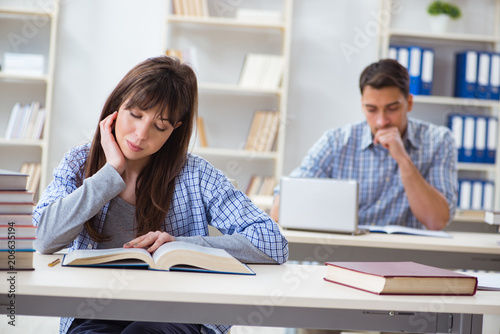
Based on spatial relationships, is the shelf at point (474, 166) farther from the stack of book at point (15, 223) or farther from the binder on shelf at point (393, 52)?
the stack of book at point (15, 223)

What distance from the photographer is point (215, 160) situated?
427cm

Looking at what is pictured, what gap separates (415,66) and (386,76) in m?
1.60

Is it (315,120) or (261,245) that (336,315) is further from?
(315,120)

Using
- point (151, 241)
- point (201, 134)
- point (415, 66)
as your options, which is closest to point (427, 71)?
point (415, 66)

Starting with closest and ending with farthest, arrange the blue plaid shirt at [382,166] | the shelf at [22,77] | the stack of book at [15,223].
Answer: the stack of book at [15,223] < the blue plaid shirt at [382,166] < the shelf at [22,77]

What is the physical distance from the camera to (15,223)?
1.12 metres

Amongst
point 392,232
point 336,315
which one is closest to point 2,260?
point 336,315

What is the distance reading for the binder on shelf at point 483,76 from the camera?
400cm

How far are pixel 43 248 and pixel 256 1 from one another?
127 inches

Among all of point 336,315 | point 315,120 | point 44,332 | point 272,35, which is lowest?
point 44,332

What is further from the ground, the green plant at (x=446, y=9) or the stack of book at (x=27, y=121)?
the green plant at (x=446, y=9)

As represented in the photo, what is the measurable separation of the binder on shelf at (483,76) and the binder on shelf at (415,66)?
390 mm

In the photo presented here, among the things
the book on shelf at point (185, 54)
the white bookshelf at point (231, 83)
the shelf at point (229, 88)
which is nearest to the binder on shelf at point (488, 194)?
the white bookshelf at point (231, 83)

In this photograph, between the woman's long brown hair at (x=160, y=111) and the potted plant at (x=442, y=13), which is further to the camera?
the potted plant at (x=442, y=13)
